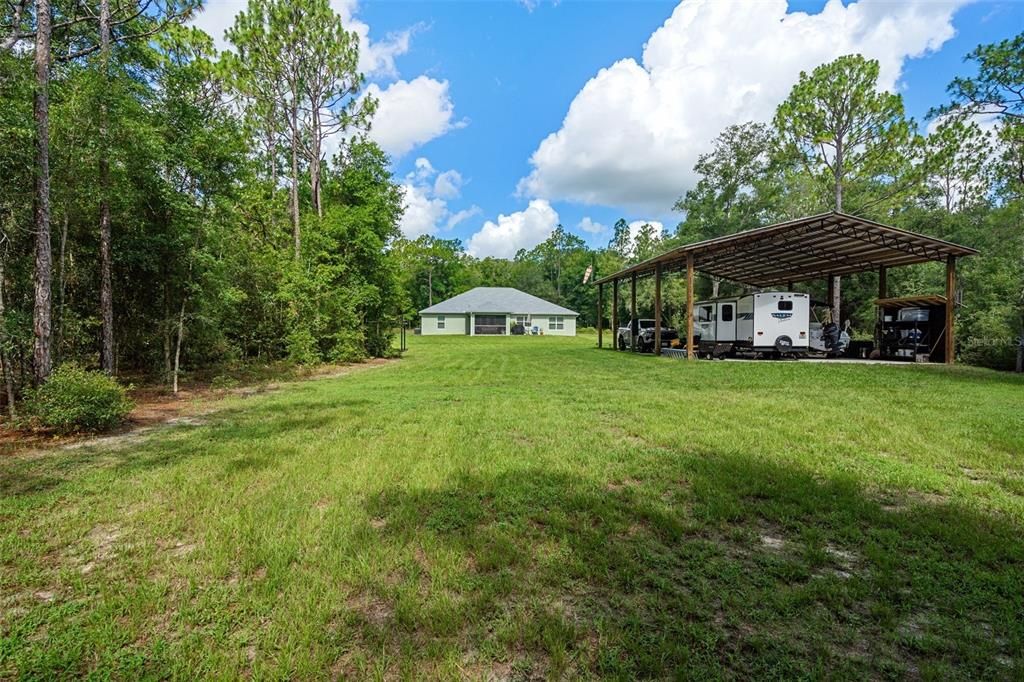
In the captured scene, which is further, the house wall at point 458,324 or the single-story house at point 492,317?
the house wall at point 458,324

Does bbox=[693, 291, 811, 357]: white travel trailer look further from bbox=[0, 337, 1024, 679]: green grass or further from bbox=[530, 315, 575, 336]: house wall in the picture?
bbox=[530, 315, 575, 336]: house wall

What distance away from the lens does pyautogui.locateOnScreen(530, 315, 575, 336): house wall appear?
43156mm

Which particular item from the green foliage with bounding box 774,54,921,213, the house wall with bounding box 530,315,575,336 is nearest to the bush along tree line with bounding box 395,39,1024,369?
the green foliage with bounding box 774,54,921,213

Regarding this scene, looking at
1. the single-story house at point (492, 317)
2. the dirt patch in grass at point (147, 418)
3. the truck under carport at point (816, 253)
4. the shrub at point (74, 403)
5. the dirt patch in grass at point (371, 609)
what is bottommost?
the dirt patch in grass at point (371, 609)

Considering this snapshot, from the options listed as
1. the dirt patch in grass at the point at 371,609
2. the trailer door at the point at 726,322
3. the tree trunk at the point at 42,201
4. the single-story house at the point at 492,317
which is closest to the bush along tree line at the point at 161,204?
the tree trunk at the point at 42,201

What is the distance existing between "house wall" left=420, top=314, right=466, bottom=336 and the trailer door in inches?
1120

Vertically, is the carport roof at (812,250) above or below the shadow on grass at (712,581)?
above

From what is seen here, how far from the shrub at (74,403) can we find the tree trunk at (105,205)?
1679mm

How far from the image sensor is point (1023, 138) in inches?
619

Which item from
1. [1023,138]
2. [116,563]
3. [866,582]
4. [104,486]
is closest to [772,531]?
[866,582]

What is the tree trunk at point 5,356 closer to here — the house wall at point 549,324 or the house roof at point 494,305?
the house roof at point 494,305

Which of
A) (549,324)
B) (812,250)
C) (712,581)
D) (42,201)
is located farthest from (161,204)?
(549,324)

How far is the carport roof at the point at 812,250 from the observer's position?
13.7 m

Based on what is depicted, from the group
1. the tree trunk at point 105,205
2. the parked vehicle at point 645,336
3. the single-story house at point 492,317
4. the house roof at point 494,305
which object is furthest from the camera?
the house roof at point 494,305
